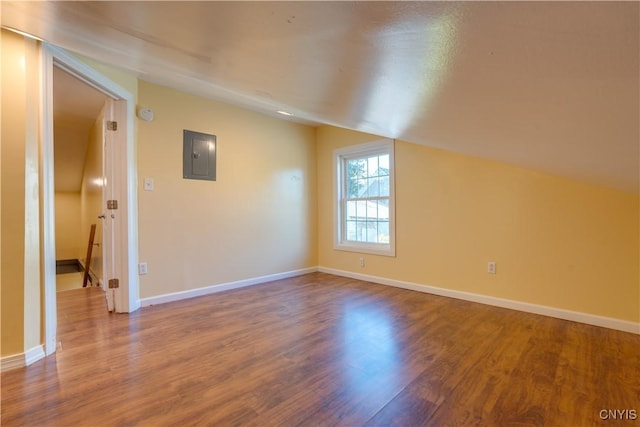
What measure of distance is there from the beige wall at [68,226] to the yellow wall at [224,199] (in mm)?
4025

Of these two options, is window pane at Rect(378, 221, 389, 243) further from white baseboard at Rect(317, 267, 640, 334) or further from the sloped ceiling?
the sloped ceiling

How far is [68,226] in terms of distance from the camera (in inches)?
227

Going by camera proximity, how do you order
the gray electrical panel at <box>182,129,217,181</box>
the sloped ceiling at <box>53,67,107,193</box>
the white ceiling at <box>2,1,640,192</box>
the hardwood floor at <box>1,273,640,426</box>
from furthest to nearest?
the gray electrical panel at <box>182,129,217,181</box> < the sloped ceiling at <box>53,67,107,193</box> < the hardwood floor at <box>1,273,640,426</box> < the white ceiling at <box>2,1,640,192</box>

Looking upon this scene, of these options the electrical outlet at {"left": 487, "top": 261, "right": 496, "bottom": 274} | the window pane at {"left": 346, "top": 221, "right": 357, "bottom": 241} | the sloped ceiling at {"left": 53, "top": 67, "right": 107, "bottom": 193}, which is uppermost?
the sloped ceiling at {"left": 53, "top": 67, "right": 107, "bottom": 193}

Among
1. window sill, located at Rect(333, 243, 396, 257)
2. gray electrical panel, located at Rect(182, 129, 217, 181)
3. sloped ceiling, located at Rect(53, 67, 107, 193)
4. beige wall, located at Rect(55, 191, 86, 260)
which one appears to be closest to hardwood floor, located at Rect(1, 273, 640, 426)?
window sill, located at Rect(333, 243, 396, 257)

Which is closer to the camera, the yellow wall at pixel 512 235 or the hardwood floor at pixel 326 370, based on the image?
the hardwood floor at pixel 326 370

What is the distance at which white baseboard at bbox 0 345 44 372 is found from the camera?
5.70ft

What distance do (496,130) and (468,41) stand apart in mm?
1025

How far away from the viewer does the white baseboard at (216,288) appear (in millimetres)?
3030

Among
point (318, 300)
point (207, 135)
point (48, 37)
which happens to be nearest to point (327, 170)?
point (207, 135)

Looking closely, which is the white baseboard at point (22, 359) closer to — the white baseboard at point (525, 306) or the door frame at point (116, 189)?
the door frame at point (116, 189)

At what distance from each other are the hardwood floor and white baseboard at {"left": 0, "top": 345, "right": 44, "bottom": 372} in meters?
0.05

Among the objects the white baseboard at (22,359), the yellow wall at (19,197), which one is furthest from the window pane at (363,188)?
the white baseboard at (22,359)

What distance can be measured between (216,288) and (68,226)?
4409 millimetres
